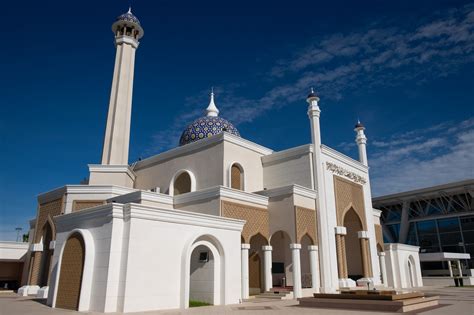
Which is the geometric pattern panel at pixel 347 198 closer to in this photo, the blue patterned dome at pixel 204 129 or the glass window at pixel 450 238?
the blue patterned dome at pixel 204 129

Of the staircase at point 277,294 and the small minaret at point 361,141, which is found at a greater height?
the small minaret at point 361,141

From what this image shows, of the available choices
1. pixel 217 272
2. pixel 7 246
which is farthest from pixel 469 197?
pixel 7 246

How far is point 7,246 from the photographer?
19.4m

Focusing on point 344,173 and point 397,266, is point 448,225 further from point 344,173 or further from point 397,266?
point 344,173

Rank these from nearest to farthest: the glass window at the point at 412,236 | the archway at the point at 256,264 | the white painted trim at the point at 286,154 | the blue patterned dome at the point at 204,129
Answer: the archway at the point at 256,264 → the white painted trim at the point at 286,154 → the blue patterned dome at the point at 204,129 → the glass window at the point at 412,236

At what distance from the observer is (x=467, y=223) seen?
3338cm

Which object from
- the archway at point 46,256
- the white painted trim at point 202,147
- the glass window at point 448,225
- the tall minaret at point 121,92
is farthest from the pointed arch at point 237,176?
the glass window at point 448,225

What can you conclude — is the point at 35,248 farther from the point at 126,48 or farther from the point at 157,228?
the point at 126,48

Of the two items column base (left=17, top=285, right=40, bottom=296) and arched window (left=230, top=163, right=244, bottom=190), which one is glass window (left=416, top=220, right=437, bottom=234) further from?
column base (left=17, top=285, right=40, bottom=296)

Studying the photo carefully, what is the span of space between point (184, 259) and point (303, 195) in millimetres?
6770

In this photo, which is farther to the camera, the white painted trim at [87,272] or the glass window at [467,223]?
the glass window at [467,223]

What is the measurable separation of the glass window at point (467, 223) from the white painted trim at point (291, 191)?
23.8 m

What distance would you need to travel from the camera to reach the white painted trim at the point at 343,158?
17.9 metres

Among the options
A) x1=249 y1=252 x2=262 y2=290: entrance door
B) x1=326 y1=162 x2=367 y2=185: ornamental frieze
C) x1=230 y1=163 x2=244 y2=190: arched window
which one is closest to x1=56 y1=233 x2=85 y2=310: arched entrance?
x1=249 y1=252 x2=262 y2=290: entrance door
